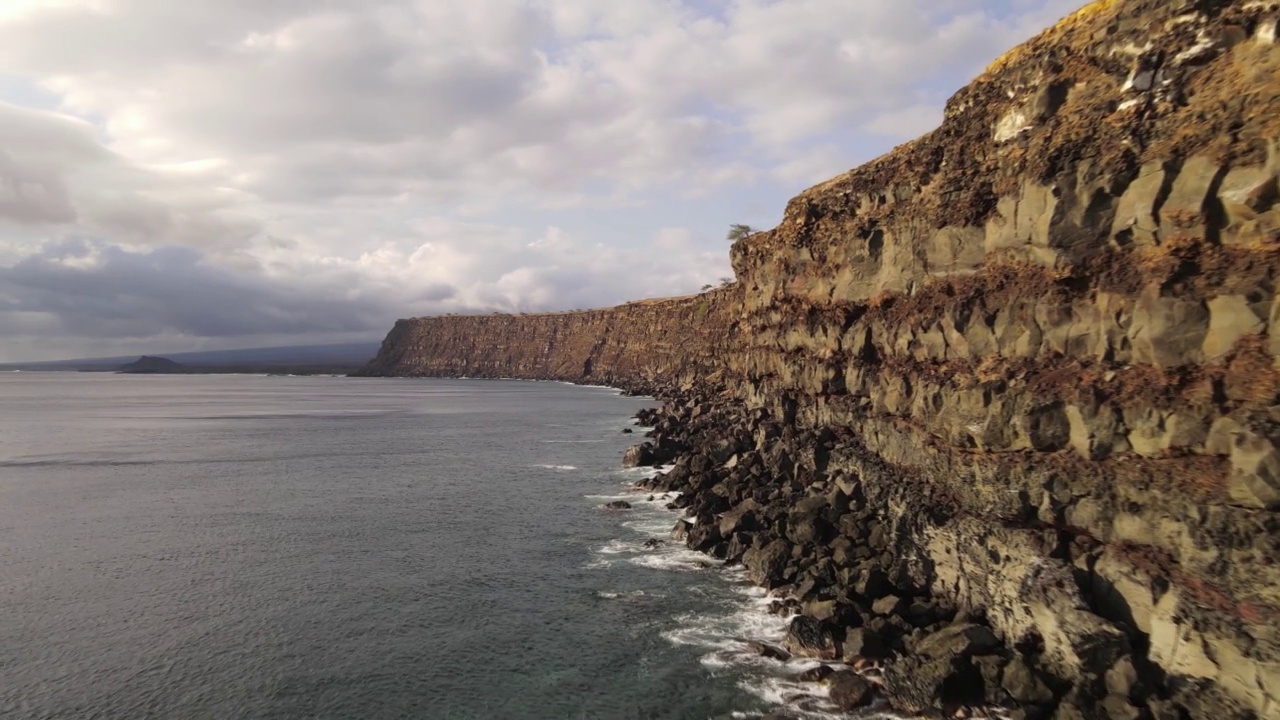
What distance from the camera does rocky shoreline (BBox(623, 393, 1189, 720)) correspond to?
52.2 feet

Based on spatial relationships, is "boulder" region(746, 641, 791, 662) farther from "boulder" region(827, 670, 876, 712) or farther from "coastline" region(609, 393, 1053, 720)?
"boulder" region(827, 670, 876, 712)

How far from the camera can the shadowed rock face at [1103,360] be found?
48.1 feet

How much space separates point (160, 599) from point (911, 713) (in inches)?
975

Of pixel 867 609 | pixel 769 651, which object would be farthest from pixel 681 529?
pixel 769 651

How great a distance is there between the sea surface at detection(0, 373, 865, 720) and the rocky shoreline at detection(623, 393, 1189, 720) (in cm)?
144

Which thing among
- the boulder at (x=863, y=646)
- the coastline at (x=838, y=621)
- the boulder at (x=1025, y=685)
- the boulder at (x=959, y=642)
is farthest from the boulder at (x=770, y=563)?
the boulder at (x=1025, y=685)

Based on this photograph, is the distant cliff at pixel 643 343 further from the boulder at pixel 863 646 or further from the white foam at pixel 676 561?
the boulder at pixel 863 646

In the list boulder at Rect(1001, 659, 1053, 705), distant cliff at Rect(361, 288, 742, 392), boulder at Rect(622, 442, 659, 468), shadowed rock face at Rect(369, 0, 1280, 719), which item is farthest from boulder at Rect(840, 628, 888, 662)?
distant cliff at Rect(361, 288, 742, 392)

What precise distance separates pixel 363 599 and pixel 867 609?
17.0 m

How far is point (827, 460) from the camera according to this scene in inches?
1335

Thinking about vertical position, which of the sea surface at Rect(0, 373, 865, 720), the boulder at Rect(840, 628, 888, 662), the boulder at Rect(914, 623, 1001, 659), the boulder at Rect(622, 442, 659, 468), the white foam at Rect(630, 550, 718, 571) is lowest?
the sea surface at Rect(0, 373, 865, 720)

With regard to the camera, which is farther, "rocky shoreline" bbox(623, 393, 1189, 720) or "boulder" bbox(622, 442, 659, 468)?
"boulder" bbox(622, 442, 659, 468)

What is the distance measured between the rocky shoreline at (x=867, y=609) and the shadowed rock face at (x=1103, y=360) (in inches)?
6.8

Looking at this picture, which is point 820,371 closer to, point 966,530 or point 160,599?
point 966,530
